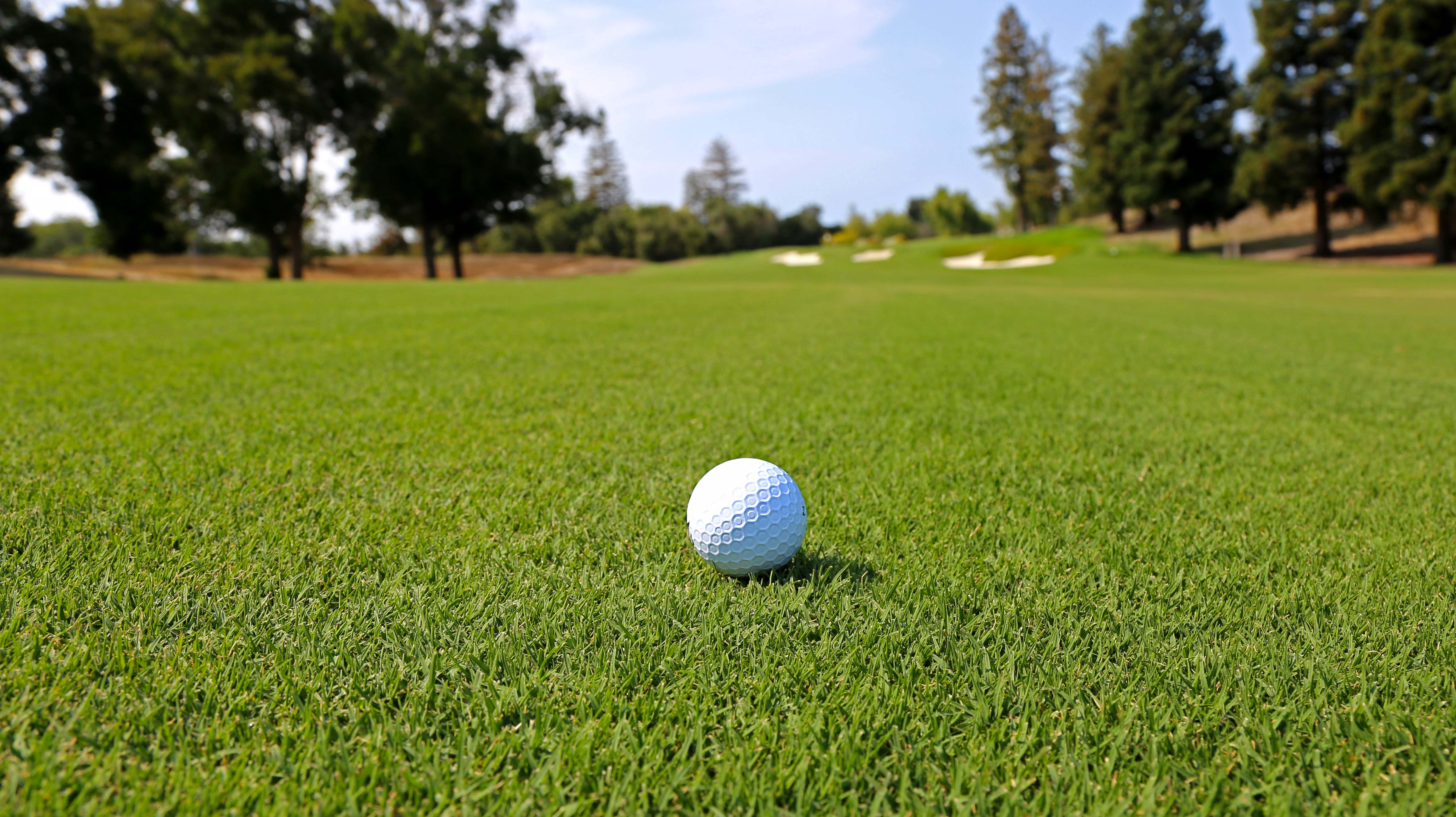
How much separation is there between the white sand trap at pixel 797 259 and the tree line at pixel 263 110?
11.8m

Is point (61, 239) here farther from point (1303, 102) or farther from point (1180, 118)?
point (1303, 102)

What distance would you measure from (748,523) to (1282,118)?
1431 inches

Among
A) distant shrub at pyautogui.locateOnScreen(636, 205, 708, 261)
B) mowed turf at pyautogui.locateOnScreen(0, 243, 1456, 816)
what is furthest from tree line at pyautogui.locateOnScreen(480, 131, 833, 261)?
mowed turf at pyautogui.locateOnScreen(0, 243, 1456, 816)

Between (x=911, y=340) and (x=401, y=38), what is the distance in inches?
1103

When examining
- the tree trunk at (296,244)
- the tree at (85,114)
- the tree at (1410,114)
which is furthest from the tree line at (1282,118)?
the tree at (85,114)

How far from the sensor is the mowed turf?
127cm

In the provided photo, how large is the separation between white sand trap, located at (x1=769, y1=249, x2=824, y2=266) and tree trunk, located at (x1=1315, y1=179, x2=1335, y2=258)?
19.9 metres

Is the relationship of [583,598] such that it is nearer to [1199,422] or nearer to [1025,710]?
[1025,710]

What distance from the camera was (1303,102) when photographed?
27891 mm

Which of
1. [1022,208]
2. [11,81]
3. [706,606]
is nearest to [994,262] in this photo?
[1022,208]

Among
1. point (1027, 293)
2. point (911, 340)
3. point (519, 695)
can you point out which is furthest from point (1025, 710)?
point (1027, 293)

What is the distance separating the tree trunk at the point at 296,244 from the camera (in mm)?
28812

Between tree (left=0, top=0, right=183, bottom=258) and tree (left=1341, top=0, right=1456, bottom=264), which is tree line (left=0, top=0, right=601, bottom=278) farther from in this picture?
tree (left=1341, top=0, right=1456, bottom=264)

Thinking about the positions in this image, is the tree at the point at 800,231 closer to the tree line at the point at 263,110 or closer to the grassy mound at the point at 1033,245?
the grassy mound at the point at 1033,245
